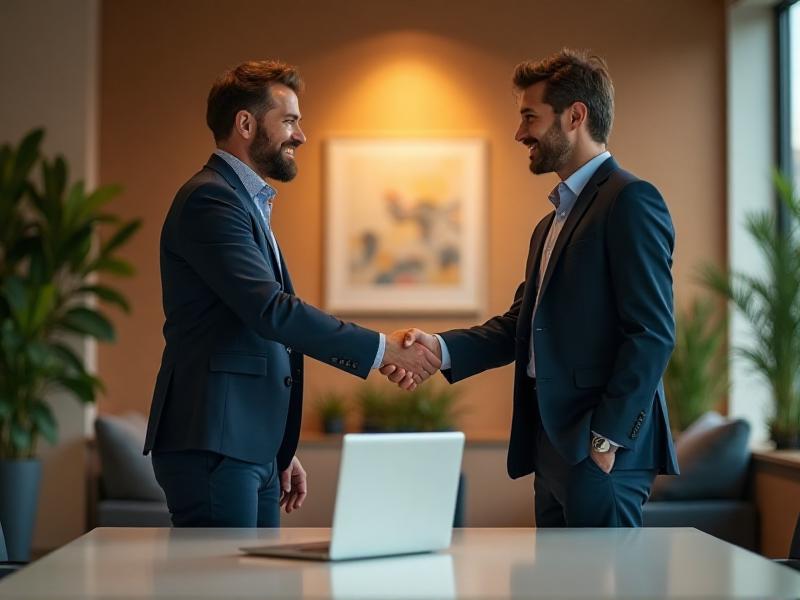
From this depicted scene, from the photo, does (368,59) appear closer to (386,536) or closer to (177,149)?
(177,149)

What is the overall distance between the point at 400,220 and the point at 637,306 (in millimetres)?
3914

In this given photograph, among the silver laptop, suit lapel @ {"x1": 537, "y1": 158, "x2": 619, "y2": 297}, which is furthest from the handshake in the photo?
the silver laptop

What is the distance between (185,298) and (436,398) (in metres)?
3.61

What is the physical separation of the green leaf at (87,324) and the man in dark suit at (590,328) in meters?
3.40

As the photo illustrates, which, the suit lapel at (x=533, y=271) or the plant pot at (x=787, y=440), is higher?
the suit lapel at (x=533, y=271)

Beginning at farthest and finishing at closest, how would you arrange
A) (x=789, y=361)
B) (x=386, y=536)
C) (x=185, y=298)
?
(x=789, y=361) < (x=185, y=298) < (x=386, y=536)

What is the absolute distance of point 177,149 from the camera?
6574mm

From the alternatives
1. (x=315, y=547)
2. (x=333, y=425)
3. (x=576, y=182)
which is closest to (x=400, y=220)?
(x=333, y=425)

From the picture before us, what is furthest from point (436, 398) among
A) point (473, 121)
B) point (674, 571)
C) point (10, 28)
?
point (674, 571)

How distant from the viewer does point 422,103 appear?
654 centimetres

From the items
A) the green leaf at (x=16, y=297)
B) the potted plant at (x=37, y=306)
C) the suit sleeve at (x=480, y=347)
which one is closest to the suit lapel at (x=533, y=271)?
the suit sleeve at (x=480, y=347)

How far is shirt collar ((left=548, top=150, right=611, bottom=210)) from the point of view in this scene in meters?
2.97

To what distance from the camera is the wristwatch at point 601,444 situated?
2.66 metres

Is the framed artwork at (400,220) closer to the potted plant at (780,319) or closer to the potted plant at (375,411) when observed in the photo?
the potted plant at (375,411)
